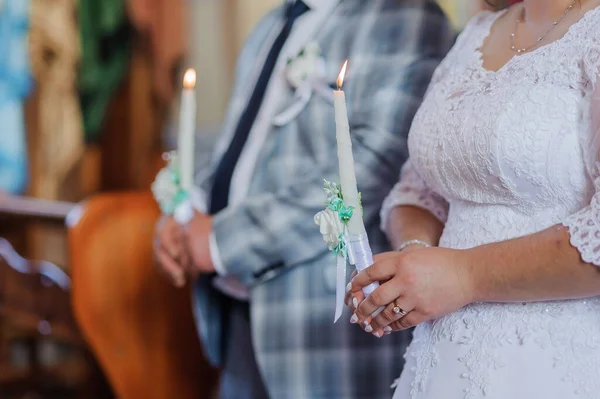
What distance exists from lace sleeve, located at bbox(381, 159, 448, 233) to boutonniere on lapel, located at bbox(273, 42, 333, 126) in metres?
0.35

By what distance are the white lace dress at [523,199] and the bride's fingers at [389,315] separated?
12 cm

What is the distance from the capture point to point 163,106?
13.3 ft

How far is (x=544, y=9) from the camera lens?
1119 millimetres

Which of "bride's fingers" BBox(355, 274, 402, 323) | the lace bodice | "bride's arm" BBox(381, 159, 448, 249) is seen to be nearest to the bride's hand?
"bride's fingers" BBox(355, 274, 402, 323)

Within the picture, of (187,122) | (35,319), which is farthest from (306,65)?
(35,319)

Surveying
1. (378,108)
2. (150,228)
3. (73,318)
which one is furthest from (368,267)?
(73,318)

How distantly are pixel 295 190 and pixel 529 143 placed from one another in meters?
0.72

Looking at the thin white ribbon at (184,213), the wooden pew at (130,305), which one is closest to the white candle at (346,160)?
the thin white ribbon at (184,213)

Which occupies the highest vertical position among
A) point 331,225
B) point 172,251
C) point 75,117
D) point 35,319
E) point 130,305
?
point 331,225

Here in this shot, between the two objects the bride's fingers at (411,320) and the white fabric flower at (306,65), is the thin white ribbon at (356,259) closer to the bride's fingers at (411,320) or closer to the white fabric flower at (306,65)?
the bride's fingers at (411,320)

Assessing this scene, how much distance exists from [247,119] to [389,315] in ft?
2.96

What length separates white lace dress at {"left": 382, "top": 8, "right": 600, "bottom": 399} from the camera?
3.17 feet

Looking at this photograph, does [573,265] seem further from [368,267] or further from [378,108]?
[378,108]

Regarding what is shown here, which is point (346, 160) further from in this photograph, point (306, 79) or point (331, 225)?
point (306, 79)
